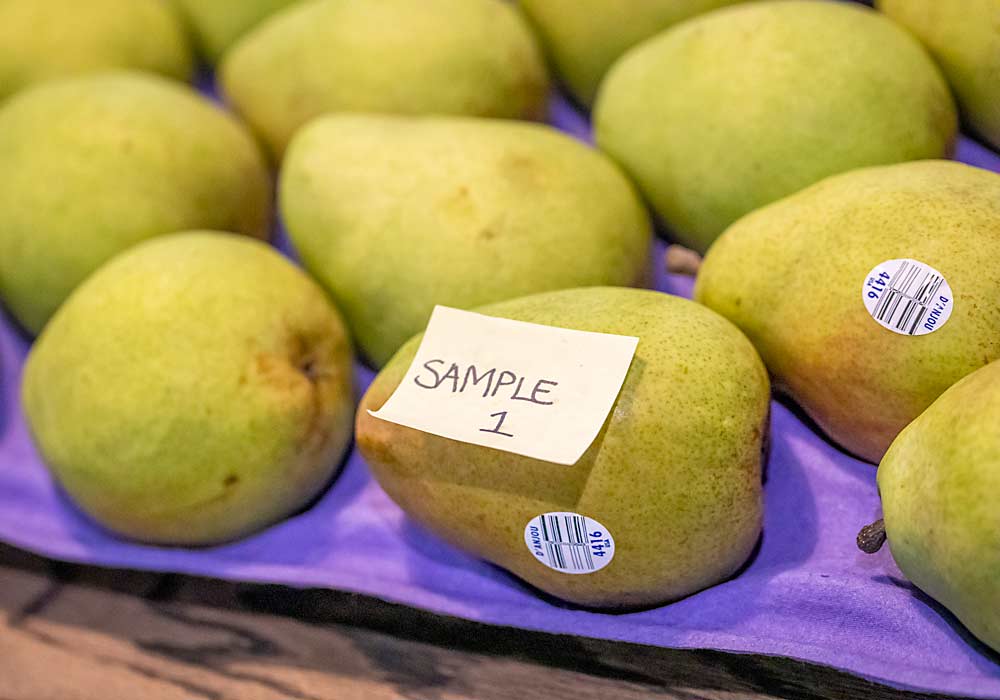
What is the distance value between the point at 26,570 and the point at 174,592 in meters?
0.20

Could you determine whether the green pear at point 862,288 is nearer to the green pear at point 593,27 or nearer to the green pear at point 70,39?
the green pear at point 593,27

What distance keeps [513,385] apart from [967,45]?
0.55 meters

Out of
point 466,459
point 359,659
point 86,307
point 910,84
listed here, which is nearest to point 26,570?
point 86,307

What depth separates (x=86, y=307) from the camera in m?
0.87

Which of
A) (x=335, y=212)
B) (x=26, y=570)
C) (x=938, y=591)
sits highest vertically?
(x=335, y=212)

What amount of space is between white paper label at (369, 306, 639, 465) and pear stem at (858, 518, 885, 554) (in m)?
0.22

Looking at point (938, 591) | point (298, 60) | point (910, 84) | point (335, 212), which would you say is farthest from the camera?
point (298, 60)

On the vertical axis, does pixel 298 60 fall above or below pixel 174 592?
above

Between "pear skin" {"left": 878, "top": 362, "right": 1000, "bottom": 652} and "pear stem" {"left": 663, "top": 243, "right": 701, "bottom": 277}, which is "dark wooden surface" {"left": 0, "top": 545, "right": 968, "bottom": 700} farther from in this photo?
"pear stem" {"left": 663, "top": 243, "right": 701, "bottom": 277}

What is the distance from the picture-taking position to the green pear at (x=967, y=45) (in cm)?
80

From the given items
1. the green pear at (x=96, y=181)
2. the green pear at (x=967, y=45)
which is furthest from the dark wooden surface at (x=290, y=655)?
the green pear at (x=967, y=45)

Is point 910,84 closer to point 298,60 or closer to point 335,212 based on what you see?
point 335,212

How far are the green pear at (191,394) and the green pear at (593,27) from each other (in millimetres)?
481

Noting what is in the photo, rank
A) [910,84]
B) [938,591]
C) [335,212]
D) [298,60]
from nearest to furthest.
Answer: [938,591] → [910,84] → [335,212] → [298,60]
